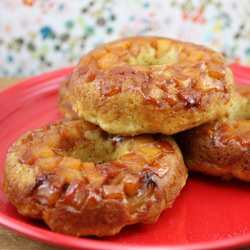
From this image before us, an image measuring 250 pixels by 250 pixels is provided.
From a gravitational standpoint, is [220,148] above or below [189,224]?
above

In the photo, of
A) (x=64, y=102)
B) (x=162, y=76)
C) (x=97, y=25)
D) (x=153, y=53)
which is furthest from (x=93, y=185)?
(x=97, y=25)

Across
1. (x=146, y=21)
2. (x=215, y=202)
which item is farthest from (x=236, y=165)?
(x=146, y=21)

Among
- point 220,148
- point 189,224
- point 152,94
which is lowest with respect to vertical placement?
point 189,224

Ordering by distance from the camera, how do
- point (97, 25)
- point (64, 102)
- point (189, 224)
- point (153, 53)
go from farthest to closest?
point (97, 25), point (64, 102), point (153, 53), point (189, 224)

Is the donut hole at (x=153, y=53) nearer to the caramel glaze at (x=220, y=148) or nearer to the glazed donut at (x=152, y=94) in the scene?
the glazed donut at (x=152, y=94)

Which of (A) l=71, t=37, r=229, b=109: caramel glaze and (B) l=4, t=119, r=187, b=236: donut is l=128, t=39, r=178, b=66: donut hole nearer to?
(A) l=71, t=37, r=229, b=109: caramel glaze

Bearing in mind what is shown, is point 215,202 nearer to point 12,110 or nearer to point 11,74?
point 12,110

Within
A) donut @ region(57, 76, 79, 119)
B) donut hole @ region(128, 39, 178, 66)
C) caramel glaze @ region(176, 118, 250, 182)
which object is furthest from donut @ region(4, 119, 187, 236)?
donut @ region(57, 76, 79, 119)

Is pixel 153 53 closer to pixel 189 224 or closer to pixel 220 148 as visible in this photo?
pixel 220 148
